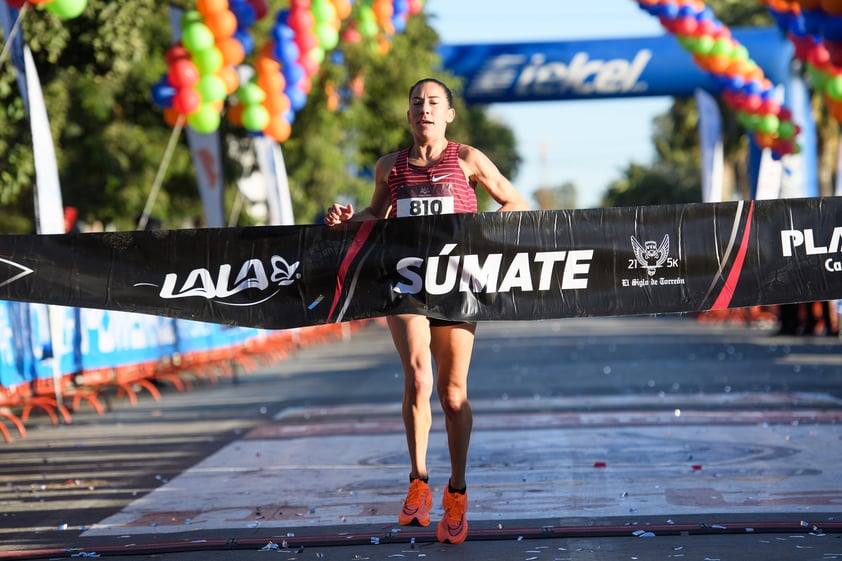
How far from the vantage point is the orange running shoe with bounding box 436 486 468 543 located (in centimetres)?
638

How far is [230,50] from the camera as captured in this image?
717 inches

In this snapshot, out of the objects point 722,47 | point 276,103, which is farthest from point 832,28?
point 722,47

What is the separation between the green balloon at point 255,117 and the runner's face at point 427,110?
13.7 metres

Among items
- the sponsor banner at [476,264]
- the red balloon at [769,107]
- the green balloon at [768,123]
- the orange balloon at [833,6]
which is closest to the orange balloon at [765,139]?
the green balloon at [768,123]

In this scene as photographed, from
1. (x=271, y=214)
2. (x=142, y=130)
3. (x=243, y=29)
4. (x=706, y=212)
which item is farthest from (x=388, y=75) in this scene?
(x=706, y=212)

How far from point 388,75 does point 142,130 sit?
864 cm

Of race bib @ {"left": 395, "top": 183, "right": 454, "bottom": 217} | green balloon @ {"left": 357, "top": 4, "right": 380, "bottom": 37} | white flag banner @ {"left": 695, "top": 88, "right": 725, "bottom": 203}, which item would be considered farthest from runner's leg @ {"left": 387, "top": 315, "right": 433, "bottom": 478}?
white flag banner @ {"left": 695, "top": 88, "right": 725, "bottom": 203}

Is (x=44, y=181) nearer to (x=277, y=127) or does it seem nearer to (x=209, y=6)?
(x=209, y=6)

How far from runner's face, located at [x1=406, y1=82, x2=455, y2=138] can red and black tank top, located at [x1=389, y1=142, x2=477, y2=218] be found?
14cm

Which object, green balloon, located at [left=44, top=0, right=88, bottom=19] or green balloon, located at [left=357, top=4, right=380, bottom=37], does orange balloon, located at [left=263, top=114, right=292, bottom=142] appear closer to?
green balloon, located at [left=357, top=4, right=380, bottom=37]

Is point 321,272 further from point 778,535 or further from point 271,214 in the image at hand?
point 271,214

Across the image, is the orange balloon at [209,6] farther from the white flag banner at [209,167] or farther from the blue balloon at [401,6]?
the blue balloon at [401,6]

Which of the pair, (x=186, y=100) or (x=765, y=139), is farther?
(x=765, y=139)

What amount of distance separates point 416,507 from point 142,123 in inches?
963
